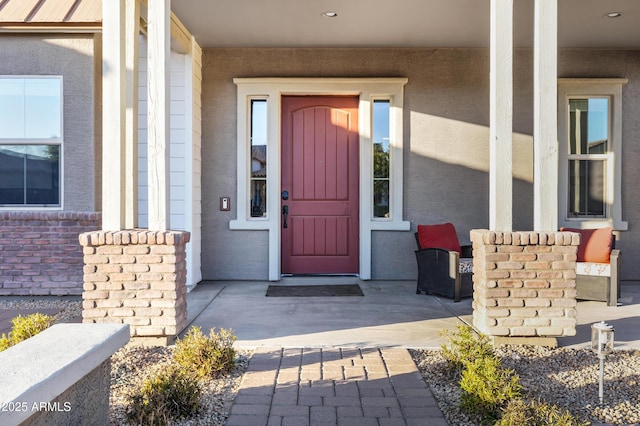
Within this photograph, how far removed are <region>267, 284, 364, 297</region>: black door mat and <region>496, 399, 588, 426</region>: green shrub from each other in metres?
3.30

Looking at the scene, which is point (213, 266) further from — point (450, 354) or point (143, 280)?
point (450, 354)

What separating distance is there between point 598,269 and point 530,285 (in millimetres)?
2081

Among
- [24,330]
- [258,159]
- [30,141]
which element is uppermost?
[30,141]

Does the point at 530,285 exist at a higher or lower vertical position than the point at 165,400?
higher

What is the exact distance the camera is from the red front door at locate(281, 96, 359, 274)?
6.56 metres

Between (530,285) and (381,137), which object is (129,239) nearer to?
(530,285)

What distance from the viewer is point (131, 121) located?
4.04m

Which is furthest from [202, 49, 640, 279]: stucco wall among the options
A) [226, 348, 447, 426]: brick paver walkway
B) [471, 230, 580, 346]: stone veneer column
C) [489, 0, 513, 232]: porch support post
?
[226, 348, 447, 426]: brick paver walkway

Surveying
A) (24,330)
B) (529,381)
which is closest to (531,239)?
(529,381)

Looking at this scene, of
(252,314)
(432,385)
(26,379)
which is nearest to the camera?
(26,379)

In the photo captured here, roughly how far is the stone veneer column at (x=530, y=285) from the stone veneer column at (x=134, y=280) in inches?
87.9

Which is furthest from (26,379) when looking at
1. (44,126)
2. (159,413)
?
(44,126)

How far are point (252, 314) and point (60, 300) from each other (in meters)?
2.22

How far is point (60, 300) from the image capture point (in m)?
5.36
